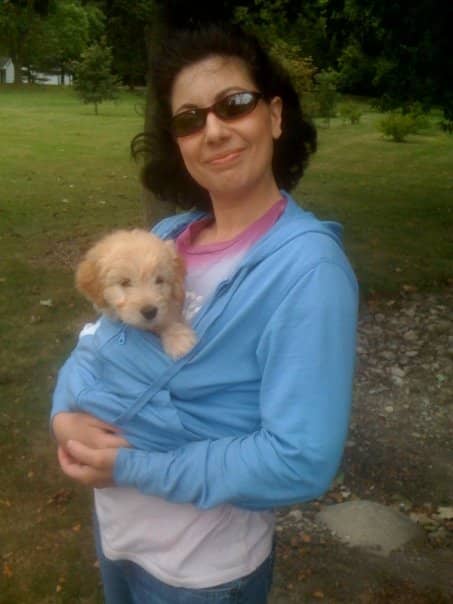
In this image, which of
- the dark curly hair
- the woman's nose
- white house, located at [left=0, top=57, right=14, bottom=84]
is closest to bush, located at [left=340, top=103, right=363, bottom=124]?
the dark curly hair

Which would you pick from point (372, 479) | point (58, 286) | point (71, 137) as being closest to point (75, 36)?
point (71, 137)

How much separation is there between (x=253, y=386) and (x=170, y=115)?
924 mm

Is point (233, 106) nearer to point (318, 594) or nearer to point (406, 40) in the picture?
point (318, 594)

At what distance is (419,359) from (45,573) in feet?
12.1

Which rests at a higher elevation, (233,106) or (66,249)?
(233,106)

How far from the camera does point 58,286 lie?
786cm

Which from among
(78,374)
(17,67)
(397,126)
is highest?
(78,374)

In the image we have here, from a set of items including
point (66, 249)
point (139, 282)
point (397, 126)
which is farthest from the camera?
point (397, 126)

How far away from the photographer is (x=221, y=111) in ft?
6.22

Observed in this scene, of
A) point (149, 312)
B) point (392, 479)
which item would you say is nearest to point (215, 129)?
point (149, 312)

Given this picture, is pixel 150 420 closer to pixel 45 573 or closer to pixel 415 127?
pixel 45 573

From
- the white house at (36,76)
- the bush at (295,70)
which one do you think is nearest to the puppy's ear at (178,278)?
the bush at (295,70)

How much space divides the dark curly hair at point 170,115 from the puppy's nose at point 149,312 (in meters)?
0.46

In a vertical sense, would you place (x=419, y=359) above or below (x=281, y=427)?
below
